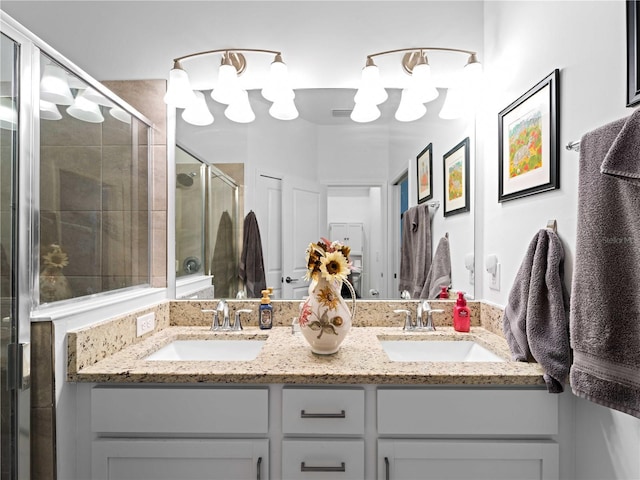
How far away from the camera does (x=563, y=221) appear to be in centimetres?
112

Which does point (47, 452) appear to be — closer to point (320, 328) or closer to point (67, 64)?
point (320, 328)

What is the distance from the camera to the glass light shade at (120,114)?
1.46 m

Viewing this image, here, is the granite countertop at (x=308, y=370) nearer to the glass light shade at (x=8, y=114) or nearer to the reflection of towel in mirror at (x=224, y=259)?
the reflection of towel in mirror at (x=224, y=259)

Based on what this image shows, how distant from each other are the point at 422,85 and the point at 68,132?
55.9 inches

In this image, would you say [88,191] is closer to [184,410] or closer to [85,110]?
[85,110]

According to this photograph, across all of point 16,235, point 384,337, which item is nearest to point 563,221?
point 384,337

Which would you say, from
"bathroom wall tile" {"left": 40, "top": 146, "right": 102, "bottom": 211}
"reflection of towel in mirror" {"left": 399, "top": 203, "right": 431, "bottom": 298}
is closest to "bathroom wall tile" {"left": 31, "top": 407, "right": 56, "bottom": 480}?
"bathroom wall tile" {"left": 40, "top": 146, "right": 102, "bottom": 211}

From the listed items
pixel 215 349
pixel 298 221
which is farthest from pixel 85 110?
pixel 215 349

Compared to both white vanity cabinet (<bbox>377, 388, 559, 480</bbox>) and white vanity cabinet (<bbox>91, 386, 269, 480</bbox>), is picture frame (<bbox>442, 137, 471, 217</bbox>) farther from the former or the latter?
white vanity cabinet (<bbox>91, 386, 269, 480</bbox>)

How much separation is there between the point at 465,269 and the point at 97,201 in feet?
5.28

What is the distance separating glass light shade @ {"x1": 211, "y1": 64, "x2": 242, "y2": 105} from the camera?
1591mm

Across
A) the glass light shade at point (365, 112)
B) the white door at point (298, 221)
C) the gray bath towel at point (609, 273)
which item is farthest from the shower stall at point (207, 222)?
the gray bath towel at point (609, 273)

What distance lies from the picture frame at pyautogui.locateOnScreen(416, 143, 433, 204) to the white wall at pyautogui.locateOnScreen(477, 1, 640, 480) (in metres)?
0.24

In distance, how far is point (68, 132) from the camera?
126 cm
